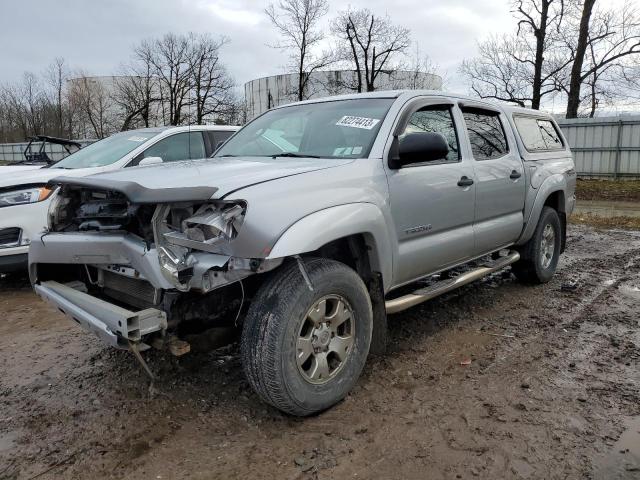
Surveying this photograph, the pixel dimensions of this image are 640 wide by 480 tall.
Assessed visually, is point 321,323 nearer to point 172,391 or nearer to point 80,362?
point 172,391

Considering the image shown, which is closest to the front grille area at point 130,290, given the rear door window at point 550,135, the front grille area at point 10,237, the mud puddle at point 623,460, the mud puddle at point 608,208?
the mud puddle at point 623,460

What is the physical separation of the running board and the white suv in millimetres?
2440

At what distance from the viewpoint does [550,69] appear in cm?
2391

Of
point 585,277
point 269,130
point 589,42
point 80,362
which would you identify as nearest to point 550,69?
point 589,42

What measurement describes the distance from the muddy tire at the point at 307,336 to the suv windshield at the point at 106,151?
4.02 metres

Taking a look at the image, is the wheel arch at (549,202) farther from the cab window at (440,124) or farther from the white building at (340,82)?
the white building at (340,82)

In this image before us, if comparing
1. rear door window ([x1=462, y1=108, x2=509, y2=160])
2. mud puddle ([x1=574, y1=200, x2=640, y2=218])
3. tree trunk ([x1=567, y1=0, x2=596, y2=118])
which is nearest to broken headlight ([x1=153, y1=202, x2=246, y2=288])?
rear door window ([x1=462, y1=108, x2=509, y2=160])

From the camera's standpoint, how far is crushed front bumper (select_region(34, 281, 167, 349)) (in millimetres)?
2488

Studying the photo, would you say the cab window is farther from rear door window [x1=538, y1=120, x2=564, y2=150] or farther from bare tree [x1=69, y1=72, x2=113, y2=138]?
bare tree [x1=69, y1=72, x2=113, y2=138]

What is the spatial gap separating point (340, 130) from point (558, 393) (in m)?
2.24

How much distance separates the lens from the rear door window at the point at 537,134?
17.1 feet

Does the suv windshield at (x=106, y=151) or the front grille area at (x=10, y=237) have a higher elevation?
the suv windshield at (x=106, y=151)

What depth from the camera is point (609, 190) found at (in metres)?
15.4

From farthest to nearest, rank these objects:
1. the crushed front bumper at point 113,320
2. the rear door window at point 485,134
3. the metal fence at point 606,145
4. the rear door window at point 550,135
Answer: the metal fence at point 606,145, the rear door window at point 550,135, the rear door window at point 485,134, the crushed front bumper at point 113,320
